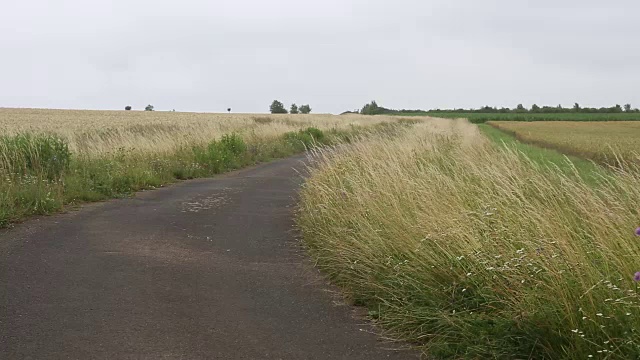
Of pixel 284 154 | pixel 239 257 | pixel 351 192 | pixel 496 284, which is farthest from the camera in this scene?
pixel 284 154

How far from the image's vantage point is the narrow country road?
4.42 m

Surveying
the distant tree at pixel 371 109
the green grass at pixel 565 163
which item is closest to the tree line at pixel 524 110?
the distant tree at pixel 371 109

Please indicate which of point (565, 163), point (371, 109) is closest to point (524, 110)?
point (371, 109)

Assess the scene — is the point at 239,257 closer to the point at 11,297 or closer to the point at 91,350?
the point at 11,297

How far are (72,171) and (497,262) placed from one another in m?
10.6

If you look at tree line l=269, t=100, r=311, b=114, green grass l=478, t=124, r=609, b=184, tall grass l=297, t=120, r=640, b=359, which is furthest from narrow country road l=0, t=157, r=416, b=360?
tree line l=269, t=100, r=311, b=114

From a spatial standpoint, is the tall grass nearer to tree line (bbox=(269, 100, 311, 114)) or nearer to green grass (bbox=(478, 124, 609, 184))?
green grass (bbox=(478, 124, 609, 184))

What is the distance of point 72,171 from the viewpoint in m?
12.7

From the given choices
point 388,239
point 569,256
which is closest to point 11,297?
point 388,239

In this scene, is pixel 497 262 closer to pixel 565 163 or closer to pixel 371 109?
pixel 565 163

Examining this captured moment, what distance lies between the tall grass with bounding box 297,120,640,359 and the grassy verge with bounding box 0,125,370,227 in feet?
17.9

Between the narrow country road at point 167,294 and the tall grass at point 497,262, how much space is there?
41 centimetres

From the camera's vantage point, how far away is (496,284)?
14.6ft

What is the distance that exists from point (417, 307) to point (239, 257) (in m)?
3.09
